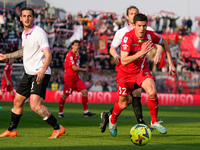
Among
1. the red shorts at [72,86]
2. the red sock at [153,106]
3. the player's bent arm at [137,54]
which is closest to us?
the player's bent arm at [137,54]

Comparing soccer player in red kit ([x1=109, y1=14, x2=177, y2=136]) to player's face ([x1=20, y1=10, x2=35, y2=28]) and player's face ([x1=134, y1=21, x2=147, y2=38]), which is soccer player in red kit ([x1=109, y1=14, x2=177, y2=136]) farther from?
player's face ([x1=20, y1=10, x2=35, y2=28])

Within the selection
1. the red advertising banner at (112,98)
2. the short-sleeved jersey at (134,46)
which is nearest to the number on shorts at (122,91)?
the short-sleeved jersey at (134,46)

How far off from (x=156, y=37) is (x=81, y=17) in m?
27.7

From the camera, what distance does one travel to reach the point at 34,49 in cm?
775

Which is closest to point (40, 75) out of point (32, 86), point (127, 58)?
point (32, 86)

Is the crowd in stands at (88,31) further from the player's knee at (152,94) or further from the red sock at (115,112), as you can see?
the player's knee at (152,94)

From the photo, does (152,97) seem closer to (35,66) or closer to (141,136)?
(141,136)

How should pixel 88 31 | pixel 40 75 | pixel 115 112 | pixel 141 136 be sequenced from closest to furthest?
pixel 141 136
pixel 40 75
pixel 115 112
pixel 88 31

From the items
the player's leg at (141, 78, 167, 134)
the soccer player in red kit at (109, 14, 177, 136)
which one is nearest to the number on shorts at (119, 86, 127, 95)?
the soccer player in red kit at (109, 14, 177, 136)

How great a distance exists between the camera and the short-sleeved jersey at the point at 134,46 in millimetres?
7814

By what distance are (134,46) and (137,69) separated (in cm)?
51

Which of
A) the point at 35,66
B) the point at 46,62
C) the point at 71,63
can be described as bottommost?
the point at 71,63

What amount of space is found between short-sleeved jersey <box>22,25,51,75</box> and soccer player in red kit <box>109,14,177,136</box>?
1.42 metres

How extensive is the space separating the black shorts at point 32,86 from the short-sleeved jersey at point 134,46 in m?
1.45
